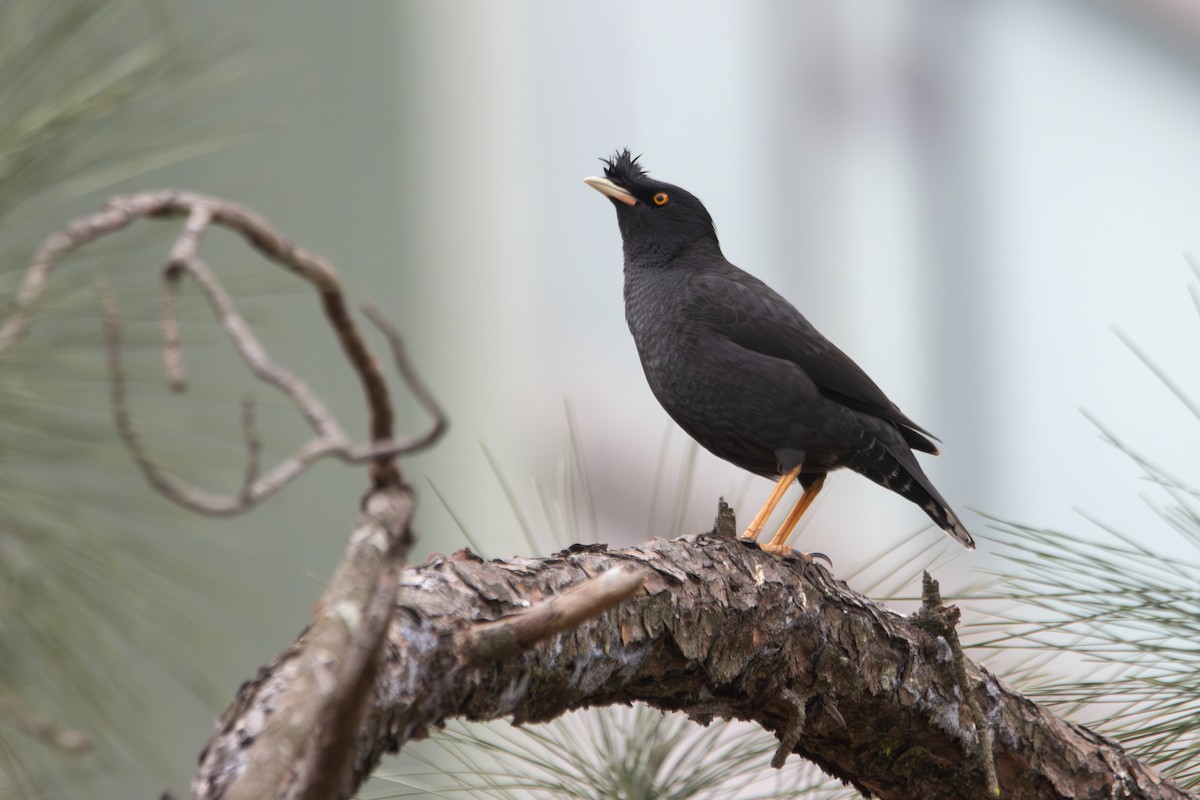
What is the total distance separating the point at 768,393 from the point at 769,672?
118cm

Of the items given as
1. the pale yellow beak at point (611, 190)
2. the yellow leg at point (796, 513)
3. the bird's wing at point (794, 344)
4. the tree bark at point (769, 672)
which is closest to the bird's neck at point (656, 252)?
the pale yellow beak at point (611, 190)

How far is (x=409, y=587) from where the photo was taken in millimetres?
1632

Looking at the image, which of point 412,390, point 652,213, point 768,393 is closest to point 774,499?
point 768,393

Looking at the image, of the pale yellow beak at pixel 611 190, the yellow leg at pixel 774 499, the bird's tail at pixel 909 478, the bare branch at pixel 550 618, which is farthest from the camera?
the pale yellow beak at pixel 611 190

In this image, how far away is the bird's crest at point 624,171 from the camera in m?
Result: 3.98

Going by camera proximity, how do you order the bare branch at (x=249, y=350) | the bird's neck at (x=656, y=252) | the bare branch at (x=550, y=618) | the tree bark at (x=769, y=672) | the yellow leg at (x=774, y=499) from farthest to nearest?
the bird's neck at (x=656, y=252) → the yellow leg at (x=774, y=499) → the tree bark at (x=769, y=672) → the bare branch at (x=550, y=618) → the bare branch at (x=249, y=350)

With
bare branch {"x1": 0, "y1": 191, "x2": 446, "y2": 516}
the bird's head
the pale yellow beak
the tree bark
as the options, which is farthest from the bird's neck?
bare branch {"x1": 0, "y1": 191, "x2": 446, "y2": 516}

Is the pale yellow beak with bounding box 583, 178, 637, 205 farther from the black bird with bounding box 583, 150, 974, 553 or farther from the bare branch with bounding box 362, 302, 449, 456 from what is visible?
the bare branch with bounding box 362, 302, 449, 456

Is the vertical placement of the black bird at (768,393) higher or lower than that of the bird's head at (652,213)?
lower

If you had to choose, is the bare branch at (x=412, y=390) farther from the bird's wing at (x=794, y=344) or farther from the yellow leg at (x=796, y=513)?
the bird's wing at (x=794, y=344)

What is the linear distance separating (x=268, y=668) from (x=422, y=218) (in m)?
6.45

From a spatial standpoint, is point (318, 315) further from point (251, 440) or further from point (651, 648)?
point (251, 440)

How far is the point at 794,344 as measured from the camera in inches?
132

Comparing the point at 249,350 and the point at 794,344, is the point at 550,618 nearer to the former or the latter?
the point at 249,350
